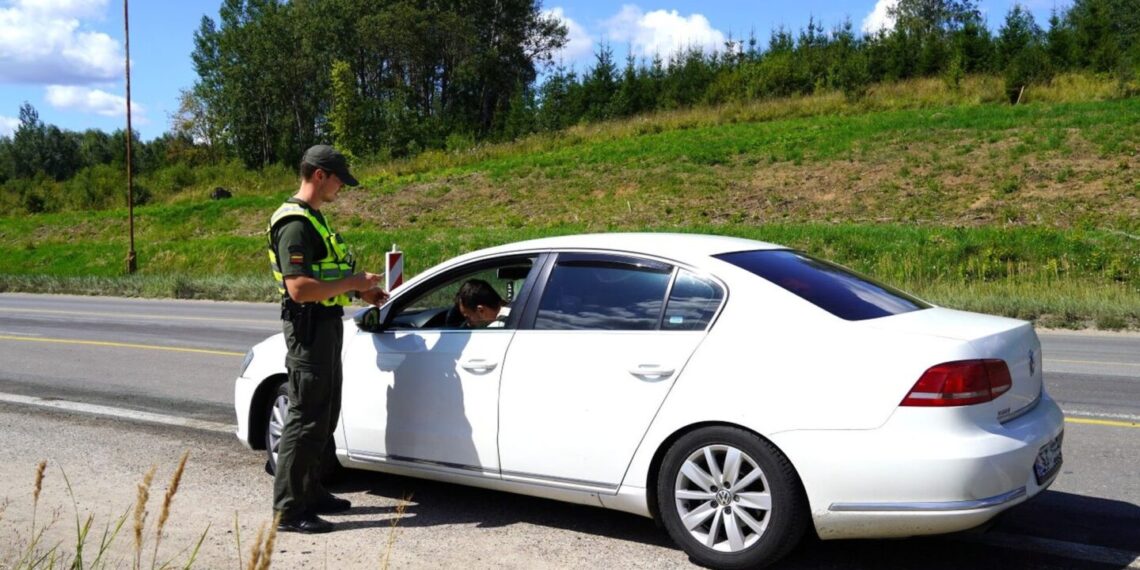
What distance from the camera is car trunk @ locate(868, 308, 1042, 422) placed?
170 inches

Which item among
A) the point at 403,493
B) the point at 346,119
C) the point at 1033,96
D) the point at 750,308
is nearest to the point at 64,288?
the point at 403,493

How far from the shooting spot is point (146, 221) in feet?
147

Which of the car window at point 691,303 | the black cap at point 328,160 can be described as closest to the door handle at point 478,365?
the car window at point 691,303

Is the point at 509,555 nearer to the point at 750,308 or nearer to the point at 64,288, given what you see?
the point at 750,308

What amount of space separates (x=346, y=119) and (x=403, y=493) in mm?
Answer: 66556

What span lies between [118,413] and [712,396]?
5922 millimetres

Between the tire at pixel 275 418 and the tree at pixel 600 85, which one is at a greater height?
the tree at pixel 600 85

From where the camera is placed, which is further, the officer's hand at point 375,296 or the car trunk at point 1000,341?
the officer's hand at point 375,296

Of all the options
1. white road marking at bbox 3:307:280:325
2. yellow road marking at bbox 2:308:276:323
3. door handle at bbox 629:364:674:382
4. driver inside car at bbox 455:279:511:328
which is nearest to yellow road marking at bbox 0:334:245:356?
white road marking at bbox 3:307:280:325

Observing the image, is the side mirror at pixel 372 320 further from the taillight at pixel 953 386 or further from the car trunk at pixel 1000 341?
the taillight at pixel 953 386

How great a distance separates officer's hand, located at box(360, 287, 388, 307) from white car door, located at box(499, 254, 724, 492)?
0.87m

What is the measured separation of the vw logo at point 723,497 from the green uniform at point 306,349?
200 cm

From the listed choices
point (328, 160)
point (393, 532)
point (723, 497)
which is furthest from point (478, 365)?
point (723, 497)

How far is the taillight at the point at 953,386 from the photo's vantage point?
4133 millimetres
